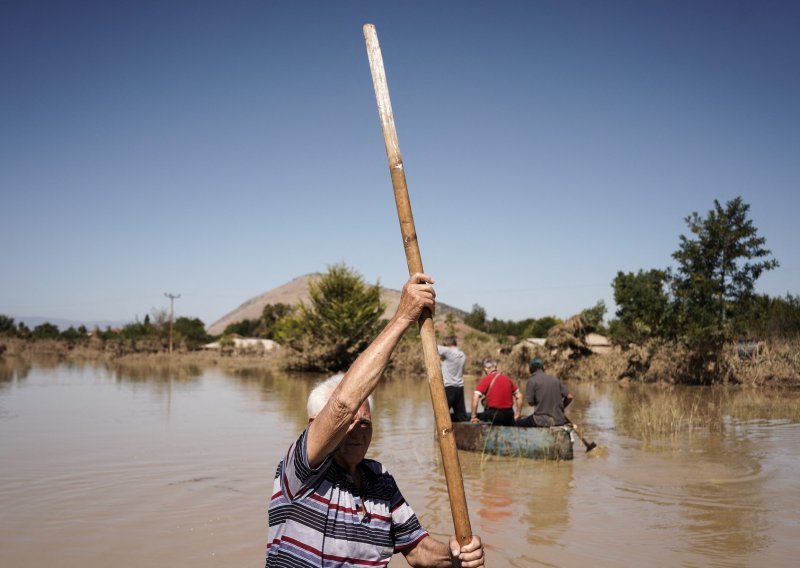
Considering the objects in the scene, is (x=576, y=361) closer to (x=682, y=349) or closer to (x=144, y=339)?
(x=682, y=349)

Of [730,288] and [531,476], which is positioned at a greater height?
[730,288]

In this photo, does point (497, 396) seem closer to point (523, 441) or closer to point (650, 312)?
point (523, 441)

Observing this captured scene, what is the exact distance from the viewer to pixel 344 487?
261cm

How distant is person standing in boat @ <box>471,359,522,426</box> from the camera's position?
37.1 ft

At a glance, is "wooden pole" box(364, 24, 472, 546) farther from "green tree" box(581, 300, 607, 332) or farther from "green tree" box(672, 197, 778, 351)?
"green tree" box(581, 300, 607, 332)

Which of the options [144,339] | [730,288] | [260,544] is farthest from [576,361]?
[144,339]

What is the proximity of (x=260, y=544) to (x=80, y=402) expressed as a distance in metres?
14.9

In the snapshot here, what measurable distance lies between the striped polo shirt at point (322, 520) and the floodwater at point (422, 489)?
4.04 meters

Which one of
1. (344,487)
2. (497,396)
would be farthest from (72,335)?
(344,487)

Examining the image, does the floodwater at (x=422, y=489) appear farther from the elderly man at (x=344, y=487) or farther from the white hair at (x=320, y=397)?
the white hair at (x=320, y=397)

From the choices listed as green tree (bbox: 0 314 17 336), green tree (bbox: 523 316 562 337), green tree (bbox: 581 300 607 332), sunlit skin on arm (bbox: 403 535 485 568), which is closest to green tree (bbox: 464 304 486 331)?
green tree (bbox: 523 316 562 337)

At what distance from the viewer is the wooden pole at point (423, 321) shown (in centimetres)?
273

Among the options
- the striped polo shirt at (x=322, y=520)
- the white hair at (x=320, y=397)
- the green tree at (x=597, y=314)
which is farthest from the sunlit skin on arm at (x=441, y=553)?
the green tree at (x=597, y=314)

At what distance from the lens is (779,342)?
78.6 ft
